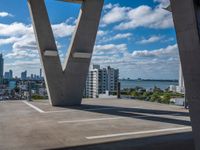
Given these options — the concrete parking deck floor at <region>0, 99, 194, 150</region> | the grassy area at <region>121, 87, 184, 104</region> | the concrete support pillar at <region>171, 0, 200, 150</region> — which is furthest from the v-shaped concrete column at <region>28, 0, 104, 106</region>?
the concrete support pillar at <region>171, 0, 200, 150</region>

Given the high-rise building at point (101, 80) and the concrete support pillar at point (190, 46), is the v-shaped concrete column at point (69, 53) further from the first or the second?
the high-rise building at point (101, 80)

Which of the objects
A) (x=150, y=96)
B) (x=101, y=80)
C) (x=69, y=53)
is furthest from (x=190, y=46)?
(x=101, y=80)

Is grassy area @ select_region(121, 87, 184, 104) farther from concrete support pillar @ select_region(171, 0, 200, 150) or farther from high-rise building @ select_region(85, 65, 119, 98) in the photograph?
concrete support pillar @ select_region(171, 0, 200, 150)

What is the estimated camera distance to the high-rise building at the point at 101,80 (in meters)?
45.8

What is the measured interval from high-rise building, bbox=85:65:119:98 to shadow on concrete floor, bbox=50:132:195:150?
122ft

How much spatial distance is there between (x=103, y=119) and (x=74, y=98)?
17.1 feet

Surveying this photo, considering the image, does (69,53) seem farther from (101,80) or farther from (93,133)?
(101,80)

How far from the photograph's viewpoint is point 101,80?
48344mm

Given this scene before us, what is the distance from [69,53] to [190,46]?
1062 centimetres

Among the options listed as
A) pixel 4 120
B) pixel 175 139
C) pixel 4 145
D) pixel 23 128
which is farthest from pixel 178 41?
pixel 4 120

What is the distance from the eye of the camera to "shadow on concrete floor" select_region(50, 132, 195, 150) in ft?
20.3

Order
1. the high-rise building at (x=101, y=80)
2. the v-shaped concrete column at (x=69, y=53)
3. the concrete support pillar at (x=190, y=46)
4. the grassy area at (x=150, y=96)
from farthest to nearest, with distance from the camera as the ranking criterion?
the high-rise building at (x=101, y=80), the grassy area at (x=150, y=96), the v-shaped concrete column at (x=69, y=53), the concrete support pillar at (x=190, y=46)

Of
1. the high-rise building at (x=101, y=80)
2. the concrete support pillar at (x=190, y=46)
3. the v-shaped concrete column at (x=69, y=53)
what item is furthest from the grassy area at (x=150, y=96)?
the concrete support pillar at (x=190, y=46)

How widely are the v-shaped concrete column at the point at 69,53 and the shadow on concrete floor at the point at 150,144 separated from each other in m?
8.33
